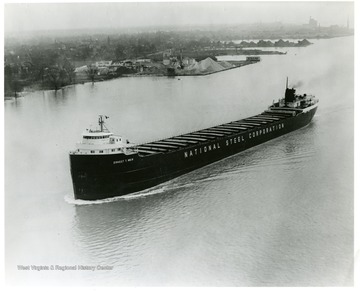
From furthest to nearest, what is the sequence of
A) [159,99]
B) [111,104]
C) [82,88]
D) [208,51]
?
[208,51]
[82,88]
[159,99]
[111,104]

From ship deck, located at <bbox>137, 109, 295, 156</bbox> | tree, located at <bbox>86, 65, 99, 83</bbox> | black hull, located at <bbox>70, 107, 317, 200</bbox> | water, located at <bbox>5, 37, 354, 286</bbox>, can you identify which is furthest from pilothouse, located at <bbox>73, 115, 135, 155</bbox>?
tree, located at <bbox>86, 65, 99, 83</bbox>

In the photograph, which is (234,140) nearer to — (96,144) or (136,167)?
(136,167)

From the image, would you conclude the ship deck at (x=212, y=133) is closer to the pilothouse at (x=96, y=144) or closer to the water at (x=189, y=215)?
the water at (x=189, y=215)

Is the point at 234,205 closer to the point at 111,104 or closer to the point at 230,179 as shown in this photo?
the point at 230,179

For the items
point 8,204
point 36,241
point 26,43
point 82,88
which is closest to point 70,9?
point 26,43

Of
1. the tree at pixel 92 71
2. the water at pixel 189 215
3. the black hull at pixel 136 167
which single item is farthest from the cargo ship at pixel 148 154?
the tree at pixel 92 71

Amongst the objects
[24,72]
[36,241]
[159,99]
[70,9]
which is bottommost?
[36,241]

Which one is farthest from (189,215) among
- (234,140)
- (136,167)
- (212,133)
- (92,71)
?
(92,71)
